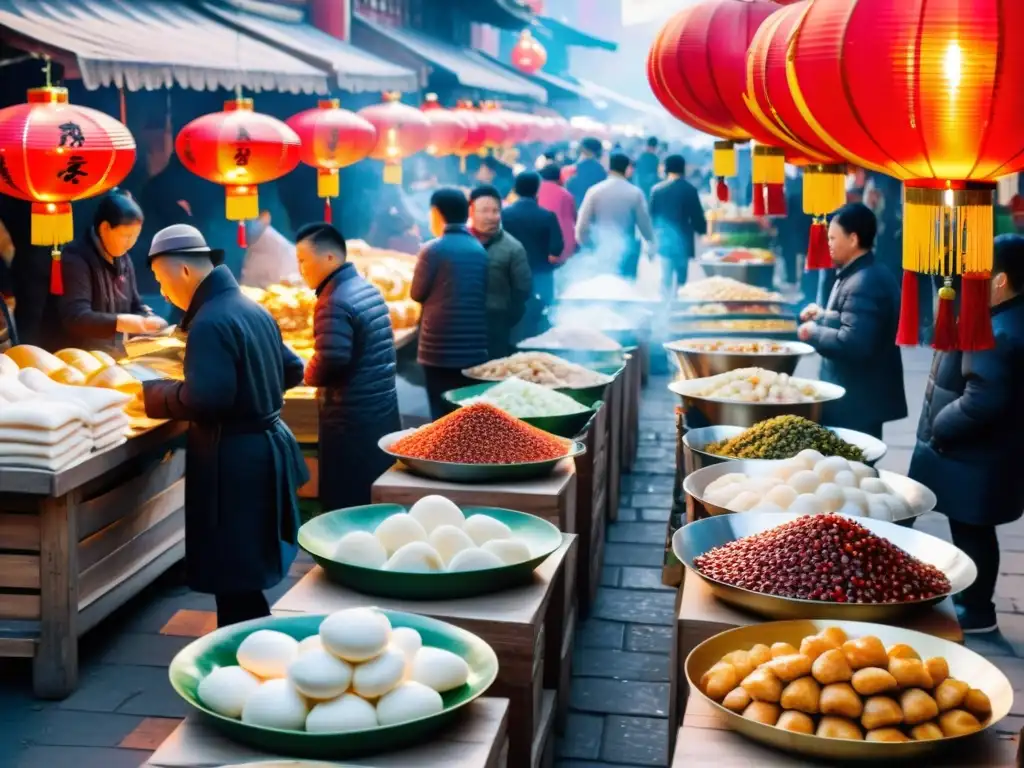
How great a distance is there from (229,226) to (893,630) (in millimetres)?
10085

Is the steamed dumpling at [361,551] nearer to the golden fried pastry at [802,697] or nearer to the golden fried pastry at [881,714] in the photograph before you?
the golden fried pastry at [802,697]

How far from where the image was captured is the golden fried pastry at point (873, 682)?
109 inches

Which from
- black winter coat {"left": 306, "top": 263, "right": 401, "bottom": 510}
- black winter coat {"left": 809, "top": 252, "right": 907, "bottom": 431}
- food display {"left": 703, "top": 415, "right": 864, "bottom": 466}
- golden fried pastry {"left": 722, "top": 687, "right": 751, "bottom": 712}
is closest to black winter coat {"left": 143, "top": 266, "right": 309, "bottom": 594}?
black winter coat {"left": 306, "top": 263, "right": 401, "bottom": 510}

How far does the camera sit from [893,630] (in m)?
3.17

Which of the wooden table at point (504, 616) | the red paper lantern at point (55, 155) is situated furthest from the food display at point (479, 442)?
the red paper lantern at point (55, 155)

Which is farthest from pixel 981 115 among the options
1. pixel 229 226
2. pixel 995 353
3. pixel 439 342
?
pixel 229 226

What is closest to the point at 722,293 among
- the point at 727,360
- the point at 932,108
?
the point at 727,360

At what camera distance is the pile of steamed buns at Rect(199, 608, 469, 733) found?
2631 mm

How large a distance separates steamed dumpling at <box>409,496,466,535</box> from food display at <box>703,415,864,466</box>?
1.70 meters

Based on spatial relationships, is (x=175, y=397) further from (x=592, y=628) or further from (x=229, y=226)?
(x=229, y=226)

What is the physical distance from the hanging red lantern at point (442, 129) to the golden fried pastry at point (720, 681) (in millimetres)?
10417

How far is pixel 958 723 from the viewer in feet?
9.01

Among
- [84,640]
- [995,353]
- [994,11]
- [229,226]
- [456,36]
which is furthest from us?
[456,36]

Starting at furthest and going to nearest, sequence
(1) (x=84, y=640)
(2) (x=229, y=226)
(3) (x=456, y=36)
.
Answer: (3) (x=456, y=36) → (2) (x=229, y=226) → (1) (x=84, y=640)
